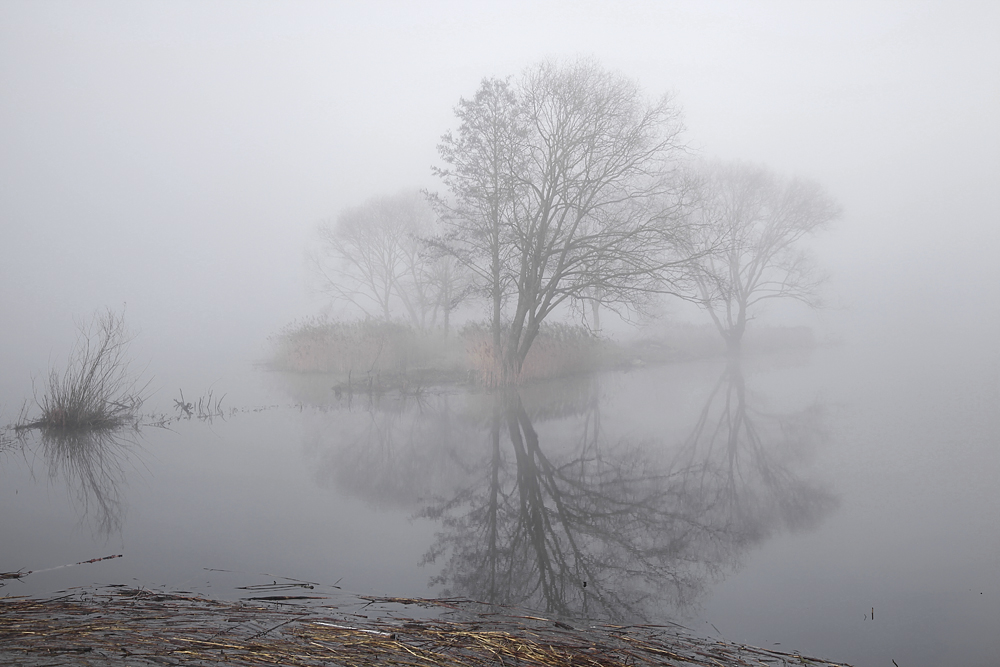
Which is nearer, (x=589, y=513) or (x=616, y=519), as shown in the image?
(x=616, y=519)

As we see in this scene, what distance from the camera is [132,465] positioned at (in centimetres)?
1053

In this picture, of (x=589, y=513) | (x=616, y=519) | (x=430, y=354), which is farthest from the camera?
(x=430, y=354)

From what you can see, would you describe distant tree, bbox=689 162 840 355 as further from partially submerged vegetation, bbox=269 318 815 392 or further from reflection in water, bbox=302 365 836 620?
reflection in water, bbox=302 365 836 620

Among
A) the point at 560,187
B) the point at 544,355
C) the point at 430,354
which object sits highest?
the point at 560,187

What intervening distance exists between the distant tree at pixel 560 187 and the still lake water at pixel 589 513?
14.7 feet

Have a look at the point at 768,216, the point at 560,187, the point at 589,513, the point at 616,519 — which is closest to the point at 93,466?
the point at 589,513

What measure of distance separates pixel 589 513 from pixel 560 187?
11987 millimetres

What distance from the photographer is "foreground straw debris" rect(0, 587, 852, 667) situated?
400 cm

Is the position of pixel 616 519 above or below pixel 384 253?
below

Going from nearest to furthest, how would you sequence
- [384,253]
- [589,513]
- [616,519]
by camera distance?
1. [616,519]
2. [589,513]
3. [384,253]

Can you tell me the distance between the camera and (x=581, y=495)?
8.43 metres

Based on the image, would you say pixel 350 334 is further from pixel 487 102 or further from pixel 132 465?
pixel 132 465

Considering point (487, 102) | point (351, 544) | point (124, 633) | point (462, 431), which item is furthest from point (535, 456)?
point (487, 102)

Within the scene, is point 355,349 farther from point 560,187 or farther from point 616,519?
point 616,519
